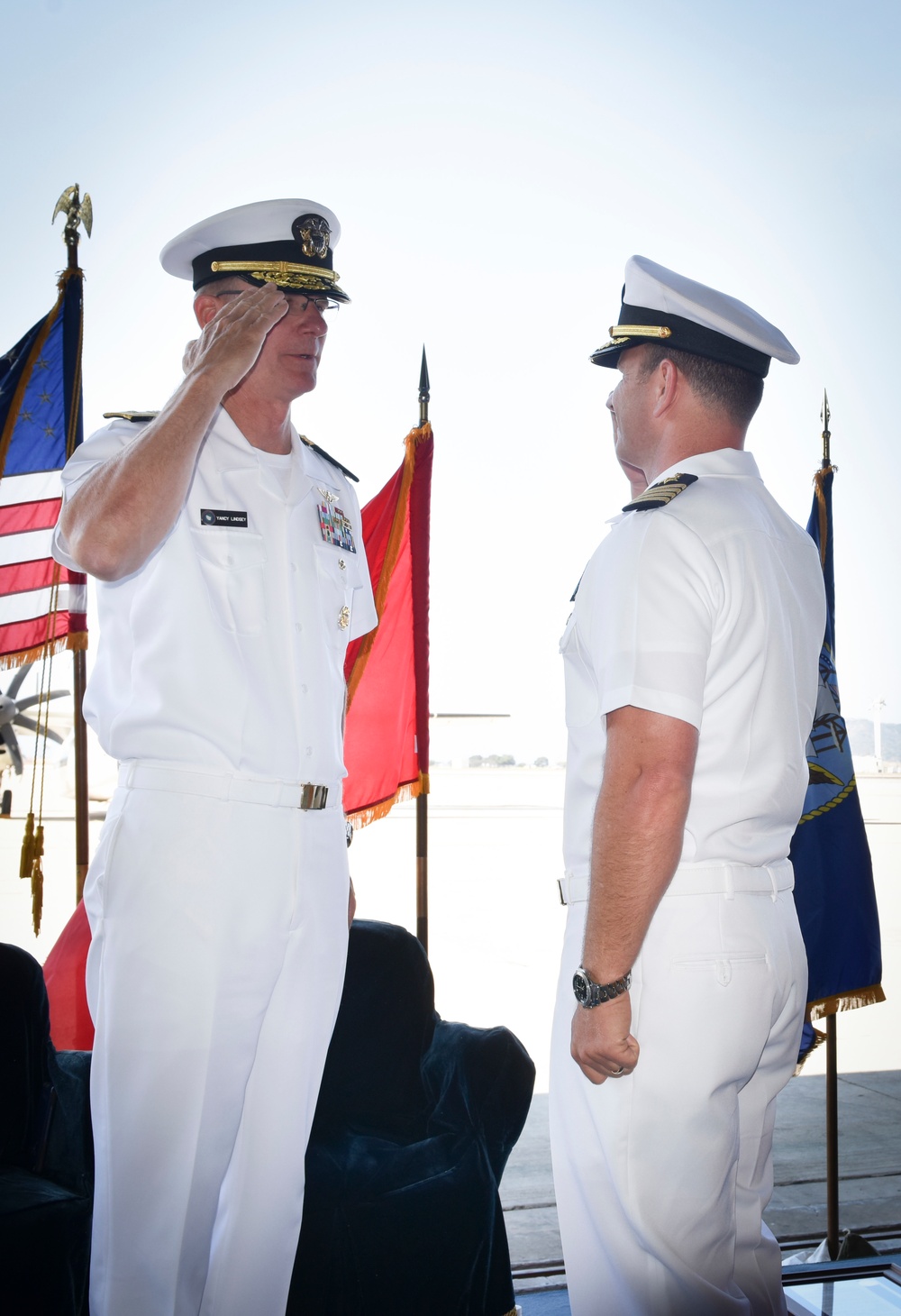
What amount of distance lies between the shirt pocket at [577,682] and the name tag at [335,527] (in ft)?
1.69

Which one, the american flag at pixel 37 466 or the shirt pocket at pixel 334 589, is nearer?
the shirt pocket at pixel 334 589

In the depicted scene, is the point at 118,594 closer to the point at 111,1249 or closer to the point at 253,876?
the point at 253,876

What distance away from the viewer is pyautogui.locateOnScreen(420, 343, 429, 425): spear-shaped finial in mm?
2939

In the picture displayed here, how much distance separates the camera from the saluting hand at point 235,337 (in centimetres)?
147

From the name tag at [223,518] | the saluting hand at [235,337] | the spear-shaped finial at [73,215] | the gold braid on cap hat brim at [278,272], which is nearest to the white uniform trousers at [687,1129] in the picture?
the name tag at [223,518]

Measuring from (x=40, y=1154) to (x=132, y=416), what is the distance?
1.41 meters

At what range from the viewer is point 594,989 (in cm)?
123

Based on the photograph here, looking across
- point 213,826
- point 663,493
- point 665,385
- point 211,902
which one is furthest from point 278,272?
point 211,902

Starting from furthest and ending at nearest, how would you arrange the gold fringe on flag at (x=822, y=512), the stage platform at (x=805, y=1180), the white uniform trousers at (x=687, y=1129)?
the gold fringe on flag at (x=822, y=512) → the stage platform at (x=805, y=1180) → the white uniform trousers at (x=687, y=1129)

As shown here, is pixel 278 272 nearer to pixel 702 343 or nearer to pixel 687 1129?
pixel 702 343

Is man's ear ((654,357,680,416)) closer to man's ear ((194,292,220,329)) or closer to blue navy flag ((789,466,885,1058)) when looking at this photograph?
man's ear ((194,292,220,329))

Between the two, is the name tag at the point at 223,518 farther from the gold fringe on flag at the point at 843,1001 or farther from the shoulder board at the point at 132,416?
the gold fringe on flag at the point at 843,1001

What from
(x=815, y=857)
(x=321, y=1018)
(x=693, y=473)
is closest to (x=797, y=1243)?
(x=815, y=857)

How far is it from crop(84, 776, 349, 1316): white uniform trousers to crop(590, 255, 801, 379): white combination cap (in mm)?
878
